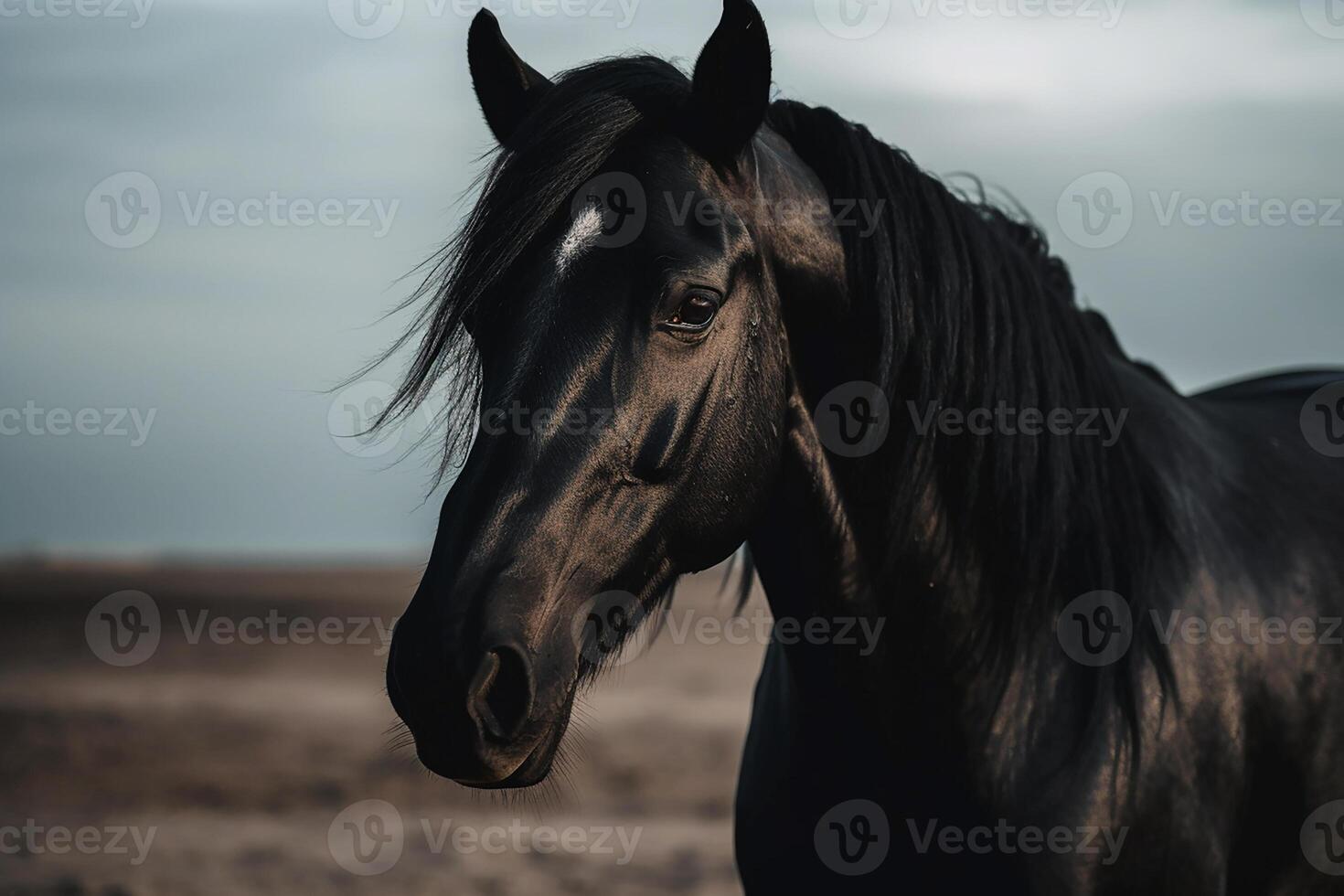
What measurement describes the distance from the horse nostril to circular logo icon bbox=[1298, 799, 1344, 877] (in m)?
1.88

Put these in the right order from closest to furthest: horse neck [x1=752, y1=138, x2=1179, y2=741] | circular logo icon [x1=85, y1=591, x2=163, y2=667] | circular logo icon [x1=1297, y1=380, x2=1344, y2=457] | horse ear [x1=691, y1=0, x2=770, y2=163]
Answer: horse ear [x1=691, y1=0, x2=770, y2=163] → horse neck [x1=752, y1=138, x2=1179, y2=741] → circular logo icon [x1=1297, y1=380, x2=1344, y2=457] → circular logo icon [x1=85, y1=591, x2=163, y2=667]

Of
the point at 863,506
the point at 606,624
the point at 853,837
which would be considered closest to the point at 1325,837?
the point at 853,837

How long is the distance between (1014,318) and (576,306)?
1.05 m

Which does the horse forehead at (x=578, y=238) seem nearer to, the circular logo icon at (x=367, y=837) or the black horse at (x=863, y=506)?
the black horse at (x=863, y=506)

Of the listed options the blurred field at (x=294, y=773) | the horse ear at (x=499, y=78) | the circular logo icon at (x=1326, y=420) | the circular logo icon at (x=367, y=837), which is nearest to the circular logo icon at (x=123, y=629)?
the blurred field at (x=294, y=773)


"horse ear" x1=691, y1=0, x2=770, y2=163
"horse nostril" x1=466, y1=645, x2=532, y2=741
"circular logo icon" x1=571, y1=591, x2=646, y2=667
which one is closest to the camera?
"horse nostril" x1=466, y1=645, x2=532, y2=741

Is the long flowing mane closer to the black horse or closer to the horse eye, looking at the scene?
the black horse

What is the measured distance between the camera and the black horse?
2287 millimetres

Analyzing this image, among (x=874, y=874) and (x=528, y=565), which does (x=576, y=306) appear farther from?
(x=874, y=874)

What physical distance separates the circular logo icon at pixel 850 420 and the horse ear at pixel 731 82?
0.53 m

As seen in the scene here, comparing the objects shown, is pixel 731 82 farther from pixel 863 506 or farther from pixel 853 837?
pixel 853 837

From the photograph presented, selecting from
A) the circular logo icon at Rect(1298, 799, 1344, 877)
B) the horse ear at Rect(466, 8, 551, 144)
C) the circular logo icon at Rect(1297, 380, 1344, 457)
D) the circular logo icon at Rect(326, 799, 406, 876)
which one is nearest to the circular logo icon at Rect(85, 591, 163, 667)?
the circular logo icon at Rect(326, 799, 406, 876)

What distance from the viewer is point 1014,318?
281 cm

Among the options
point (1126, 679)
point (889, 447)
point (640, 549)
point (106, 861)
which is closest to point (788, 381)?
point (889, 447)
